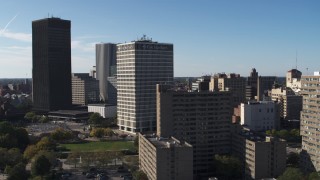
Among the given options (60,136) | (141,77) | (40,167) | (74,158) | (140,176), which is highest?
(141,77)

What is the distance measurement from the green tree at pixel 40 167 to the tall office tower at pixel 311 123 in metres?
64.0

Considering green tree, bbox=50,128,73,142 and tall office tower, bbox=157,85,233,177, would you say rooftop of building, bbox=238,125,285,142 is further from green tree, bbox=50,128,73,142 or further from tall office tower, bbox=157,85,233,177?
green tree, bbox=50,128,73,142

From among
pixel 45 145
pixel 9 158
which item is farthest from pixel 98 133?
pixel 9 158

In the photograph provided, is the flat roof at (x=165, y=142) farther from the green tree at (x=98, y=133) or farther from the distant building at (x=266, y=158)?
the green tree at (x=98, y=133)

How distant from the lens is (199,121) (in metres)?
111

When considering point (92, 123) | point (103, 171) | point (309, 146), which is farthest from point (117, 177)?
point (92, 123)

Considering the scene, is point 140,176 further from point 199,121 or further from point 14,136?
point 14,136

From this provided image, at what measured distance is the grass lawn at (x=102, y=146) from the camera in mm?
137375

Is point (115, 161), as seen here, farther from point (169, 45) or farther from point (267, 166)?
A: point (169, 45)

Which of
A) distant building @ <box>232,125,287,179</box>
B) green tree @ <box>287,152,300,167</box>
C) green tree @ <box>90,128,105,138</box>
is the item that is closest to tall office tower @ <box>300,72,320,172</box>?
distant building @ <box>232,125,287,179</box>

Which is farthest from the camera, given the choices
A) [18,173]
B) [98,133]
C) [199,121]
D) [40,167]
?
[98,133]

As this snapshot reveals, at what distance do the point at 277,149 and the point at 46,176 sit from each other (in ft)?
181

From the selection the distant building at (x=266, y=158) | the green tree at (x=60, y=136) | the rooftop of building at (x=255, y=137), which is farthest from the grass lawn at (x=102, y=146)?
the distant building at (x=266, y=158)

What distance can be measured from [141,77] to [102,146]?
37352 mm
